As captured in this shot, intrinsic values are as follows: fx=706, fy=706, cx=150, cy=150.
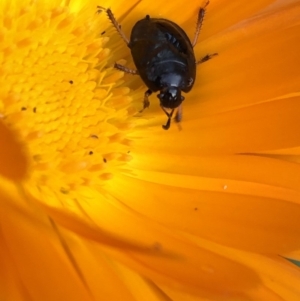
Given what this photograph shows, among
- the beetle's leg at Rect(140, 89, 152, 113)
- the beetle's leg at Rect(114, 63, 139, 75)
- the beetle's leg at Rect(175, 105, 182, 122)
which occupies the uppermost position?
the beetle's leg at Rect(114, 63, 139, 75)

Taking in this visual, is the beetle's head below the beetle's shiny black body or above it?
below

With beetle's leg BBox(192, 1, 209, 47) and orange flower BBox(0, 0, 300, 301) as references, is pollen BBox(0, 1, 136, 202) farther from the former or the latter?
beetle's leg BBox(192, 1, 209, 47)

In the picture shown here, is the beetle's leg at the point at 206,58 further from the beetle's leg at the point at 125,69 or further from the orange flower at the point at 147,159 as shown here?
the beetle's leg at the point at 125,69

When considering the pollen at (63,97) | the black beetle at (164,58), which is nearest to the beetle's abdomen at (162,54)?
the black beetle at (164,58)

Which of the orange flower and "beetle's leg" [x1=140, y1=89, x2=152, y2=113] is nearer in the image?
the orange flower

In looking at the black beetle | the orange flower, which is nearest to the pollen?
the orange flower

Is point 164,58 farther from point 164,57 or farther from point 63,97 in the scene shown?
point 63,97

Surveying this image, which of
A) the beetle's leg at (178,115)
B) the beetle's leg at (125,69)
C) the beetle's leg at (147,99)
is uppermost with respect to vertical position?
the beetle's leg at (125,69)

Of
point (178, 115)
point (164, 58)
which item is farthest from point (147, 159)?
point (164, 58)

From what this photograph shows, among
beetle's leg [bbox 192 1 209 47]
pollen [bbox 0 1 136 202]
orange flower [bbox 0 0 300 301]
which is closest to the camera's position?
orange flower [bbox 0 0 300 301]
